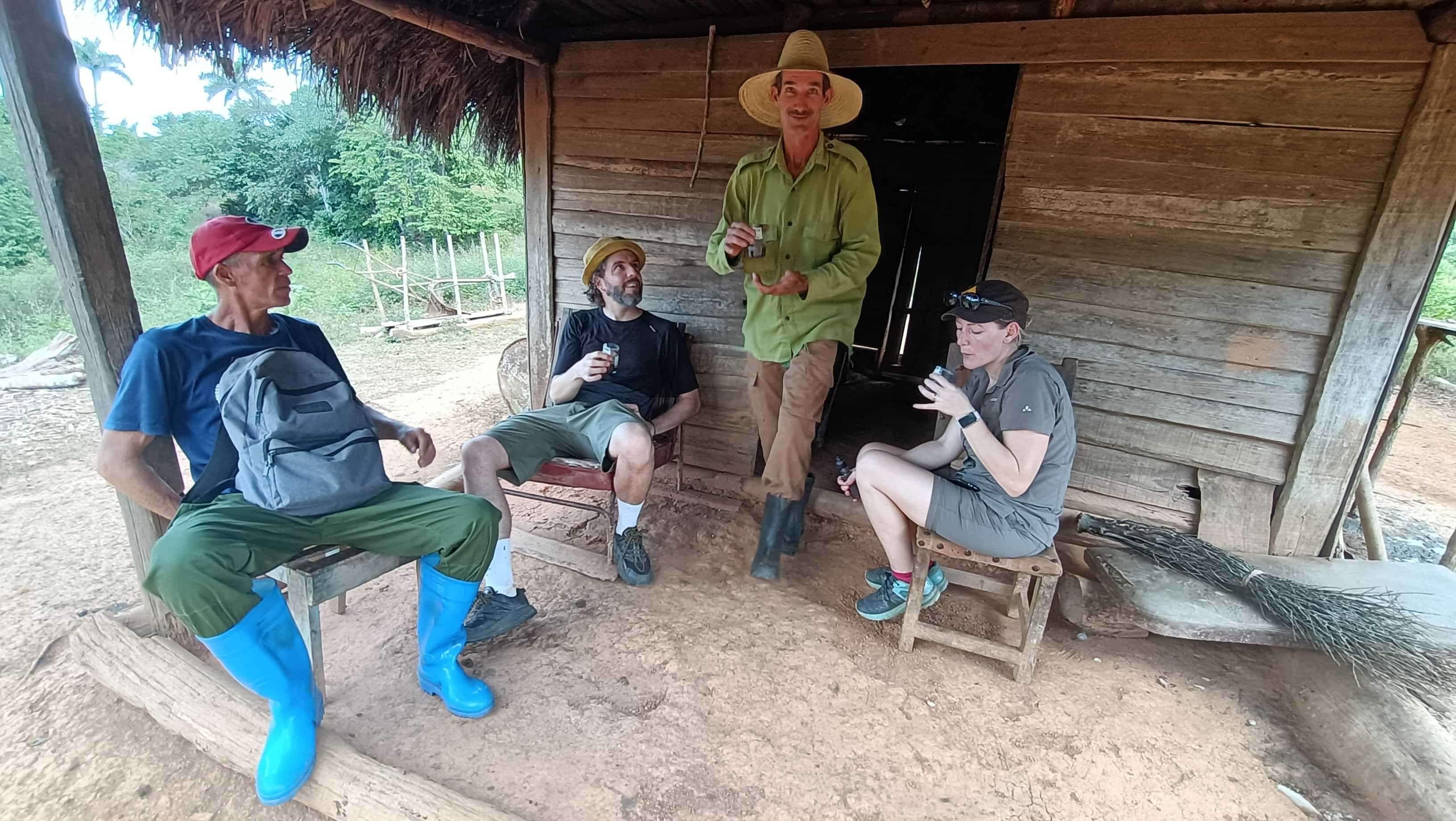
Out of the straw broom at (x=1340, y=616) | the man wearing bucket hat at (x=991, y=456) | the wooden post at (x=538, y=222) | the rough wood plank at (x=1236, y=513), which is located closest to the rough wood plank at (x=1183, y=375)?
the rough wood plank at (x=1236, y=513)

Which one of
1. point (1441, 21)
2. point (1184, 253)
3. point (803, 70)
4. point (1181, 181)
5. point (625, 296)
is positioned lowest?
point (625, 296)

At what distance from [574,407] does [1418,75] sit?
11.8 ft

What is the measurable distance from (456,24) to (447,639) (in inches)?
108

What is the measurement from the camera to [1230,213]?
2.73 metres

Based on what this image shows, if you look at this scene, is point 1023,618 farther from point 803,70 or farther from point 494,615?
point 803,70

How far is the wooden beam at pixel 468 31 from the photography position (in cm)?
281

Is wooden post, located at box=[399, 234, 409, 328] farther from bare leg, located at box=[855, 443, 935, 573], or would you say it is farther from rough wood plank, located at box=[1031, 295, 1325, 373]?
rough wood plank, located at box=[1031, 295, 1325, 373]

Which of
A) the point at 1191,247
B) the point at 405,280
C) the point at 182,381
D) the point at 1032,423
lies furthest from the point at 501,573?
the point at 405,280

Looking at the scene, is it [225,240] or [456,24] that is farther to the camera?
[456,24]

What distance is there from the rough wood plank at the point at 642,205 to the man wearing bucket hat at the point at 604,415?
559 millimetres

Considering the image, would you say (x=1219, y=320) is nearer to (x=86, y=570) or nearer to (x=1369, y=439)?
(x=1369, y=439)

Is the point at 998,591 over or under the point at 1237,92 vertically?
under

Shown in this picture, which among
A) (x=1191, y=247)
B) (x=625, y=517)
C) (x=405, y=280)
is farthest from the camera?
(x=405, y=280)

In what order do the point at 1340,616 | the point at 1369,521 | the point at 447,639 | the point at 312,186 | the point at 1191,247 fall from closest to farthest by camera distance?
the point at 447,639 → the point at 1340,616 → the point at 1191,247 → the point at 1369,521 → the point at 312,186
